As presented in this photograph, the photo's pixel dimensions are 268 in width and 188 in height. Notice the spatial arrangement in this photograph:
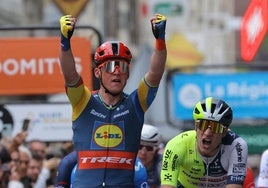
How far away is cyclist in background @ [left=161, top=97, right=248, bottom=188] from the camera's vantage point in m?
9.08

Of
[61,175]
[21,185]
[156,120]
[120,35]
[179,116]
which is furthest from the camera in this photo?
[120,35]

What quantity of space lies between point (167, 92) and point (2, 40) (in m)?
6.44

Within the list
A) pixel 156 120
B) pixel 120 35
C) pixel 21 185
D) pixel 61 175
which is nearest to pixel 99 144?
pixel 61 175

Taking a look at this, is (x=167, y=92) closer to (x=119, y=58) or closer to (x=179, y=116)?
(x=179, y=116)

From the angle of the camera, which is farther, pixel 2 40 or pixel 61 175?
pixel 2 40

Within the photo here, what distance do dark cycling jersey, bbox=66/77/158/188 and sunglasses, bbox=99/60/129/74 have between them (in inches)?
7.0

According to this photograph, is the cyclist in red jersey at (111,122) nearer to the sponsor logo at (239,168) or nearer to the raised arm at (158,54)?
the raised arm at (158,54)

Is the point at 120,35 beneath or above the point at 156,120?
above

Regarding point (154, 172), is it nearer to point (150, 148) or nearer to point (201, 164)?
point (150, 148)

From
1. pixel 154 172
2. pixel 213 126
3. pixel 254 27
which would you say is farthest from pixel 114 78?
pixel 254 27

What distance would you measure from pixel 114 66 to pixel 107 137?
0.52m

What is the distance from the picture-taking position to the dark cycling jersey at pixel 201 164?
361 inches

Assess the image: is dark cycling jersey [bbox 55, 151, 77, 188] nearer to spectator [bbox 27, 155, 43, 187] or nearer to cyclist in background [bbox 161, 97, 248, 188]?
cyclist in background [bbox 161, 97, 248, 188]

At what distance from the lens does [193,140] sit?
30.6ft
